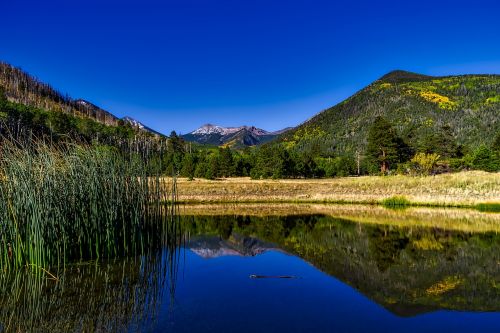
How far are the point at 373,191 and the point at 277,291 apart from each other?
24.6 meters

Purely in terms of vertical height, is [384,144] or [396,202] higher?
[384,144]

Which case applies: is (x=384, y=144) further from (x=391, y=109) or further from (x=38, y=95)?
(x=38, y=95)

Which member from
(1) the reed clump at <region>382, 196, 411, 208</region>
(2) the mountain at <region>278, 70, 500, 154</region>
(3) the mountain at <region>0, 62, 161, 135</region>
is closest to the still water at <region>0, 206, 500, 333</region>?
(1) the reed clump at <region>382, 196, 411, 208</region>

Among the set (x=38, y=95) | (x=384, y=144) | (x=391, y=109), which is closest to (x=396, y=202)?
(x=384, y=144)

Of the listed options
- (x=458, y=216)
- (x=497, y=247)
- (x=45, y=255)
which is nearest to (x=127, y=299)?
(x=45, y=255)

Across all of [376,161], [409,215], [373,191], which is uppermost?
[376,161]

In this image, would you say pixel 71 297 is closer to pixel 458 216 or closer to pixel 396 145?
pixel 458 216

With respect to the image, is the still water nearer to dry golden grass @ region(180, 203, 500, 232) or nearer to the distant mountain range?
dry golden grass @ region(180, 203, 500, 232)

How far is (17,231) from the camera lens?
28.4 feet

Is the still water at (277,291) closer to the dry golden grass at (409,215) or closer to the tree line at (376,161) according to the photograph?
the dry golden grass at (409,215)

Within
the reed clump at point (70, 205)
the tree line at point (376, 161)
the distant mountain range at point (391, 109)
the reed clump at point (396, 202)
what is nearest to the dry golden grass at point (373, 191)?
the reed clump at point (396, 202)

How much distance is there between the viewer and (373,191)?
3188cm

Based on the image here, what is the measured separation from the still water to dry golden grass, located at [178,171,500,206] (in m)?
13.7

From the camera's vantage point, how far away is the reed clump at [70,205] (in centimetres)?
912
